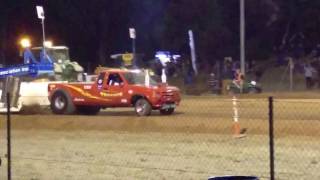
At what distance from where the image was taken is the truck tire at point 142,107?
94.7ft

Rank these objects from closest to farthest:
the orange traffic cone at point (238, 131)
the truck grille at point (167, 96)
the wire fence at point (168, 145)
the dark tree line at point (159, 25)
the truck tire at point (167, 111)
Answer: the wire fence at point (168, 145)
the orange traffic cone at point (238, 131)
the truck grille at point (167, 96)
the truck tire at point (167, 111)
the dark tree line at point (159, 25)

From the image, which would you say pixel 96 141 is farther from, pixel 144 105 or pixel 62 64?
pixel 62 64

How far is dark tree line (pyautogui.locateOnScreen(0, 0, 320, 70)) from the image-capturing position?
63.5 metres

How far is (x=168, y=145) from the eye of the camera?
19656 millimetres

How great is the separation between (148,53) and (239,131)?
49033mm

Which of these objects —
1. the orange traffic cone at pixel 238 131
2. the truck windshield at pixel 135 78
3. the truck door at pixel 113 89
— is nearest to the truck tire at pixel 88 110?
the truck door at pixel 113 89

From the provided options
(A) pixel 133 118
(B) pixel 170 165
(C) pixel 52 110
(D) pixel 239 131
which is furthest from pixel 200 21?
(B) pixel 170 165

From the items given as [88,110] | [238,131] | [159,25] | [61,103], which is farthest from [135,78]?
[159,25]

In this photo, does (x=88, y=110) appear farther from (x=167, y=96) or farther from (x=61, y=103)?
(x=167, y=96)

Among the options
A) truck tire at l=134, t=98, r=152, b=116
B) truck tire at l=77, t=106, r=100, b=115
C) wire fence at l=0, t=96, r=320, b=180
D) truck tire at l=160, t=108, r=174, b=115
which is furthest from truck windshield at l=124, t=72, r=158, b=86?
truck tire at l=77, t=106, r=100, b=115

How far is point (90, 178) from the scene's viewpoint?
13.6 m

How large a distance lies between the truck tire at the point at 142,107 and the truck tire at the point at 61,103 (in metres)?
3.08

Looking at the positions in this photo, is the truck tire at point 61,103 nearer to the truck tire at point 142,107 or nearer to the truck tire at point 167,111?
the truck tire at point 142,107

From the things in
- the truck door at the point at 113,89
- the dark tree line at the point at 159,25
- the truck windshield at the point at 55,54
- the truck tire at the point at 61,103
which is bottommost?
the truck tire at the point at 61,103
